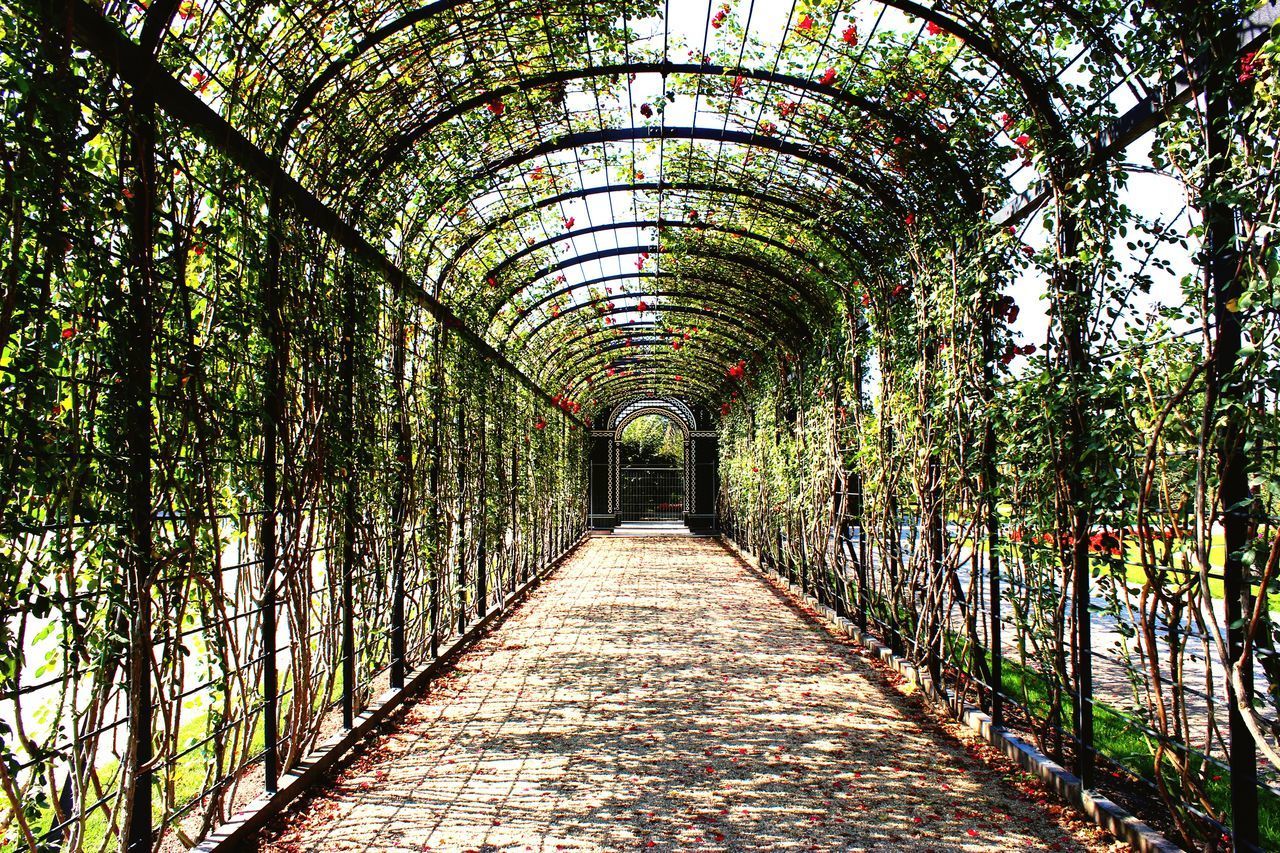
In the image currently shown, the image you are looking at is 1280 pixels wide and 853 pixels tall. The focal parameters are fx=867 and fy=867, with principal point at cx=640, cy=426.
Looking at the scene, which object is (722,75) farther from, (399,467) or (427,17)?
(399,467)

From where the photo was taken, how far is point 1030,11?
3219 mm

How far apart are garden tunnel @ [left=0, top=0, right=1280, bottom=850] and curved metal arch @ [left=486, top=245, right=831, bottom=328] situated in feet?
1.36

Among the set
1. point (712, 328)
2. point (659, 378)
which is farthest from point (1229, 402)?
point (659, 378)

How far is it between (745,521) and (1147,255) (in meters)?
10.7

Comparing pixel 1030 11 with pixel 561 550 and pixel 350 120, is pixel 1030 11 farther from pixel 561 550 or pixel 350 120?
pixel 561 550

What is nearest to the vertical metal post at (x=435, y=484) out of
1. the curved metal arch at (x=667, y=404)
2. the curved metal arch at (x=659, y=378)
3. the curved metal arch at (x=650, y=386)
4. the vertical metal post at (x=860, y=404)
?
the vertical metal post at (x=860, y=404)

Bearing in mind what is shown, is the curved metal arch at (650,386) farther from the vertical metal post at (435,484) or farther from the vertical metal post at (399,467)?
the vertical metal post at (399,467)

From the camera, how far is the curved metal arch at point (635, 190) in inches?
234

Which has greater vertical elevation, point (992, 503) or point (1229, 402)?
point (1229, 402)

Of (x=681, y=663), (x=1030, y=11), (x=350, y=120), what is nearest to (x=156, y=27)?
(x=350, y=120)

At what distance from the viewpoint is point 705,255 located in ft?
25.3

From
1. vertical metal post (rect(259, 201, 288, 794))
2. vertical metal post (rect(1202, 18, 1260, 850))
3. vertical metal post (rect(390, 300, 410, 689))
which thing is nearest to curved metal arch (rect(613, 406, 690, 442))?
vertical metal post (rect(390, 300, 410, 689))

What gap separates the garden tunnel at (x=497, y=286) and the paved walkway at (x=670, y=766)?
1.17 ft

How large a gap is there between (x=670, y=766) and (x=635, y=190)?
4.11 meters
